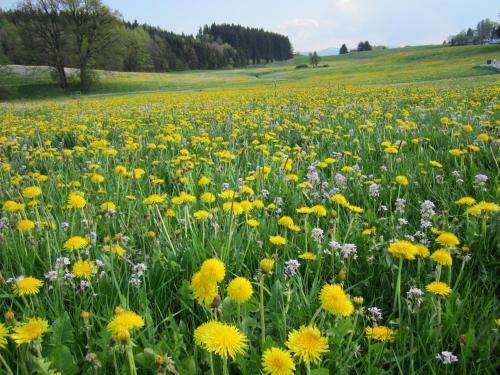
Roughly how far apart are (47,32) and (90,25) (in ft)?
15.5

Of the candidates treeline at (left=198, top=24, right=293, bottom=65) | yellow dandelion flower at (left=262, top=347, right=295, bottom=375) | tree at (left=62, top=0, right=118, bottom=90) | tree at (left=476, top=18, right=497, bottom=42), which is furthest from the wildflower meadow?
tree at (left=476, top=18, right=497, bottom=42)

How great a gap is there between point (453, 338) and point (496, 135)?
3513 millimetres

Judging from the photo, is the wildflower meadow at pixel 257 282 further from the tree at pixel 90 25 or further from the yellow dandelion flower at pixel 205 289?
the tree at pixel 90 25

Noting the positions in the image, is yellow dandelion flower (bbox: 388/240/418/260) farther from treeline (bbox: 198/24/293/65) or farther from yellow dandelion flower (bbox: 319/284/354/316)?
treeline (bbox: 198/24/293/65)

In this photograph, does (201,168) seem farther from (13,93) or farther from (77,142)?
(13,93)

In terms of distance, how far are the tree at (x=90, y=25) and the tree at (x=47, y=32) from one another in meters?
1.14

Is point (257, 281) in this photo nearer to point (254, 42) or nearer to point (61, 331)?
point (61, 331)

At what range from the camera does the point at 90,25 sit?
142ft

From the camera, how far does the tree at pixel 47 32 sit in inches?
1598

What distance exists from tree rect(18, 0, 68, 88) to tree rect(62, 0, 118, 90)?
1137 mm

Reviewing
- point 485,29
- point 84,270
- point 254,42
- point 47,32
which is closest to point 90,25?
point 47,32

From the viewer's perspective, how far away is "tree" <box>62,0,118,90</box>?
4244 centimetres

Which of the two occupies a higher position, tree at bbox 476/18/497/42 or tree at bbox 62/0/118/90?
tree at bbox 476/18/497/42

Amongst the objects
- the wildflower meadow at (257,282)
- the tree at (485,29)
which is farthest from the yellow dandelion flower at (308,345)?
the tree at (485,29)
